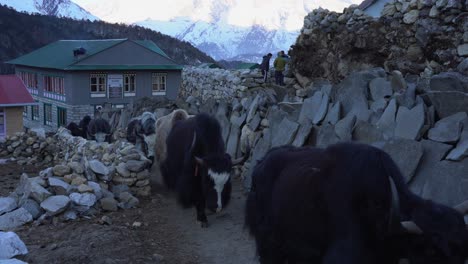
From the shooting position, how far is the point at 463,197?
5023 mm

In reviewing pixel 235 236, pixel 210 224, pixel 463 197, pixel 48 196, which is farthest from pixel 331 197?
pixel 48 196

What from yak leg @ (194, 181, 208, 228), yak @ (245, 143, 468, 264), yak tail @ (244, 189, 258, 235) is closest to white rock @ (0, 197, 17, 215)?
yak leg @ (194, 181, 208, 228)

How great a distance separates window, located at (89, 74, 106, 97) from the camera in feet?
113

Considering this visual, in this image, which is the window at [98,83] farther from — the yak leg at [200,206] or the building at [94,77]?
the yak leg at [200,206]

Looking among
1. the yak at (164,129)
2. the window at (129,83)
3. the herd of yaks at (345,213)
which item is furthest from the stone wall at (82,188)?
the window at (129,83)

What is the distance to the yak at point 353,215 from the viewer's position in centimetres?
293

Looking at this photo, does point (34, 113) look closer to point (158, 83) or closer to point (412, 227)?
point (158, 83)

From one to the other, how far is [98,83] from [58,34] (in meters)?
39.3

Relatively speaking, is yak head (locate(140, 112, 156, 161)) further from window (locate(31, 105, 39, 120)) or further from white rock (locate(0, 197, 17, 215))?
window (locate(31, 105, 39, 120))

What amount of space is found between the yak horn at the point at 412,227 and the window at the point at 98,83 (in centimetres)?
3303

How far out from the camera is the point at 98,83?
114 feet

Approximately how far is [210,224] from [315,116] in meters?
2.59

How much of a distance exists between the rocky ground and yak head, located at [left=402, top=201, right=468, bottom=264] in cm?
280

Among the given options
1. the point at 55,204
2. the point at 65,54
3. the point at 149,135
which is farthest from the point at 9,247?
the point at 65,54
